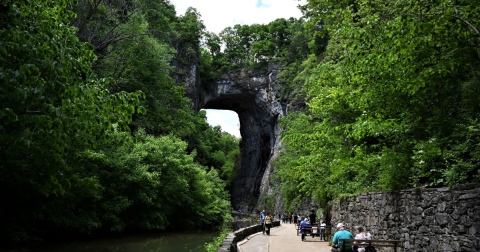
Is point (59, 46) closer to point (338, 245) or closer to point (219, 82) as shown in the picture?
point (338, 245)

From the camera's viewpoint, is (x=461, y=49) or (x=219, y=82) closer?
(x=461, y=49)

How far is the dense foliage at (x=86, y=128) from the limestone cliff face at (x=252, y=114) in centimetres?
1517

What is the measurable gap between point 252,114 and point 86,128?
2006 inches

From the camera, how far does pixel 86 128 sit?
4691 millimetres

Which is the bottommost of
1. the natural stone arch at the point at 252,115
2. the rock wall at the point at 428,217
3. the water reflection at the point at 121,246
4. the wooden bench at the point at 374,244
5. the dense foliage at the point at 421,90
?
the water reflection at the point at 121,246

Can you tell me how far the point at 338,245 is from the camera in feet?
21.6

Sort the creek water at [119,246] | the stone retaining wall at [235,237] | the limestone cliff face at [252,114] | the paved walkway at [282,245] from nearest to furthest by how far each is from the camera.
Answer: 1. the stone retaining wall at [235,237]
2. the paved walkway at [282,245]
3. the creek water at [119,246]
4. the limestone cliff face at [252,114]

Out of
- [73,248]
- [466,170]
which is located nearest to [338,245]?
[466,170]

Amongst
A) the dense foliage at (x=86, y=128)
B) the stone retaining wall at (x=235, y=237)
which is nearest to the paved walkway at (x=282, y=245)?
the stone retaining wall at (x=235, y=237)

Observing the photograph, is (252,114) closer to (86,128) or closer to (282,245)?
(282,245)

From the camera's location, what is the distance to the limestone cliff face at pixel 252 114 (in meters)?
45.5

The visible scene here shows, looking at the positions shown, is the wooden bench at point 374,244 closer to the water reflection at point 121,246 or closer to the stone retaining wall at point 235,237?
the stone retaining wall at point 235,237

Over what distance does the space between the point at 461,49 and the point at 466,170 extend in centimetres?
234

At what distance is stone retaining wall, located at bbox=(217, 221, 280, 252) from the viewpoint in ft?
27.9
